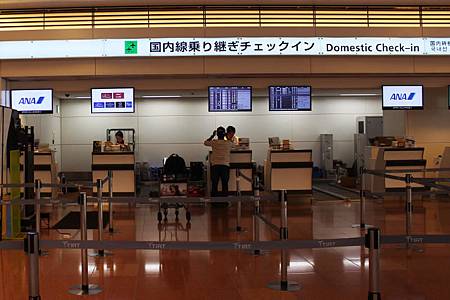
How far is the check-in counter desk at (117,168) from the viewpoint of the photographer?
40.6 feet

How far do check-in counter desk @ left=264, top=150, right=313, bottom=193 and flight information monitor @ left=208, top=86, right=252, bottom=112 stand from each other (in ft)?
4.20

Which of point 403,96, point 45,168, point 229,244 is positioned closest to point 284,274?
point 229,244

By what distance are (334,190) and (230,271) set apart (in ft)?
33.6

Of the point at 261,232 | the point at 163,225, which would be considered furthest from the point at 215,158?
the point at 261,232

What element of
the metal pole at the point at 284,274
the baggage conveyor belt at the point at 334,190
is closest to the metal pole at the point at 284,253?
the metal pole at the point at 284,274

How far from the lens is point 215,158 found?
39.0 feet

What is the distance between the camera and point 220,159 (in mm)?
11883

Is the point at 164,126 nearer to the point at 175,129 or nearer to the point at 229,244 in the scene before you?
the point at 175,129

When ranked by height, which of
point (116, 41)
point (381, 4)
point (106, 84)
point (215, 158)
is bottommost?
point (215, 158)

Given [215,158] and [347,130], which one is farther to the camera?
[347,130]

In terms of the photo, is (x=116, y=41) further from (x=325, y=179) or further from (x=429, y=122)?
(x=325, y=179)

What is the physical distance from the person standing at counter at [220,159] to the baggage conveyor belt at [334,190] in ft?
11.0

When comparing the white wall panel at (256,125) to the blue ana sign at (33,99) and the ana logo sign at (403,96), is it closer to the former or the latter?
the ana logo sign at (403,96)

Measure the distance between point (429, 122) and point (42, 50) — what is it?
9488mm
